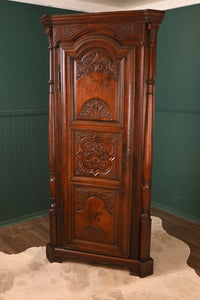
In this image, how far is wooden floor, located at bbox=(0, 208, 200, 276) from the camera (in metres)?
3.38

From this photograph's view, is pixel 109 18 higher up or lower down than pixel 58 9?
lower down

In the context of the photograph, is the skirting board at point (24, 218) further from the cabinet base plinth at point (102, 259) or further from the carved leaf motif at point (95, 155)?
the carved leaf motif at point (95, 155)

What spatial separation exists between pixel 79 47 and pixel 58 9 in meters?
1.58

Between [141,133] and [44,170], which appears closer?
[141,133]

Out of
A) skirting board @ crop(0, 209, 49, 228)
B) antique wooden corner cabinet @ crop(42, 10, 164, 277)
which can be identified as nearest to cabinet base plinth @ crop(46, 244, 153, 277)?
antique wooden corner cabinet @ crop(42, 10, 164, 277)

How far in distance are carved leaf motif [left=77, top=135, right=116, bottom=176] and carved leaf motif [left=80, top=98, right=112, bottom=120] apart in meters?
0.18

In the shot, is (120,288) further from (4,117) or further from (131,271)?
(4,117)

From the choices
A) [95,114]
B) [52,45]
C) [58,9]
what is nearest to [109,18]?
[52,45]

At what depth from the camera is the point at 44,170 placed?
4184 mm

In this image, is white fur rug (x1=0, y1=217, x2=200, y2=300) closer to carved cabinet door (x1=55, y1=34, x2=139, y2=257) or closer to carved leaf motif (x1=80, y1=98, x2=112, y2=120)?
carved cabinet door (x1=55, y1=34, x2=139, y2=257)

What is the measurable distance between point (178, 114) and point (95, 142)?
168 centimetres

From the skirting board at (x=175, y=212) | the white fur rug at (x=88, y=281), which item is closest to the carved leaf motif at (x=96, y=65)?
the white fur rug at (x=88, y=281)

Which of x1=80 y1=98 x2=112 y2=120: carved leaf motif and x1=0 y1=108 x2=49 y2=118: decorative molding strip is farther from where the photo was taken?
x1=0 y1=108 x2=49 y2=118: decorative molding strip

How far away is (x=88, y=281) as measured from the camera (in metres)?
2.83
